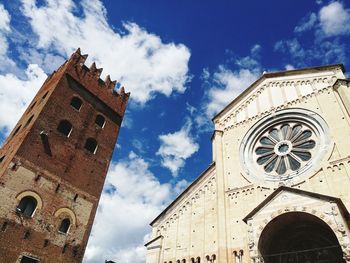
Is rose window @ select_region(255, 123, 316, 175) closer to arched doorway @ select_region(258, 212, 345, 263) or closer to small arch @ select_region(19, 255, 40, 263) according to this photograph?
arched doorway @ select_region(258, 212, 345, 263)

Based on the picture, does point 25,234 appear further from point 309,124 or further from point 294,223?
point 309,124

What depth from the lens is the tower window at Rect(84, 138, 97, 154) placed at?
2010cm

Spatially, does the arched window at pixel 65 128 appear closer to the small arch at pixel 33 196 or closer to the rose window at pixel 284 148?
the small arch at pixel 33 196

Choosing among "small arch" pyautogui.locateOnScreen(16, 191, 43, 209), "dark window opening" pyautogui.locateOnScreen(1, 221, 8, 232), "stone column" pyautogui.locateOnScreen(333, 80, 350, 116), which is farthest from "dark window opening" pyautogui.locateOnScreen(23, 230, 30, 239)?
"stone column" pyautogui.locateOnScreen(333, 80, 350, 116)

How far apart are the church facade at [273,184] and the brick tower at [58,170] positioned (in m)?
5.46

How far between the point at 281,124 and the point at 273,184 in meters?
3.30

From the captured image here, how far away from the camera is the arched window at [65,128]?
18.8 metres

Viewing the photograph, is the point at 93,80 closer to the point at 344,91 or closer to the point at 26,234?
the point at 26,234

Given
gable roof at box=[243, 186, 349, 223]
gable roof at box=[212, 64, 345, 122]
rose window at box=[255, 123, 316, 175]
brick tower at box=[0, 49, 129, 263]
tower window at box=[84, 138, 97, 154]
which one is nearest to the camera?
gable roof at box=[243, 186, 349, 223]

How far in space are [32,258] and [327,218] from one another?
1287cm

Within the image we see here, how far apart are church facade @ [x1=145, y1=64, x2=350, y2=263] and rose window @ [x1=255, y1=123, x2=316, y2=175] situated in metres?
0.04

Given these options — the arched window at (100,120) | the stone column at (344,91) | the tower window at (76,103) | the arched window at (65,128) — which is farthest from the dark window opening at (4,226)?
the stone column at (344,91)

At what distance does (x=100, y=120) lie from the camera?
22.3 m

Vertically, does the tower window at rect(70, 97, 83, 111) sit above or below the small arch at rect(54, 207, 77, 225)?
above
